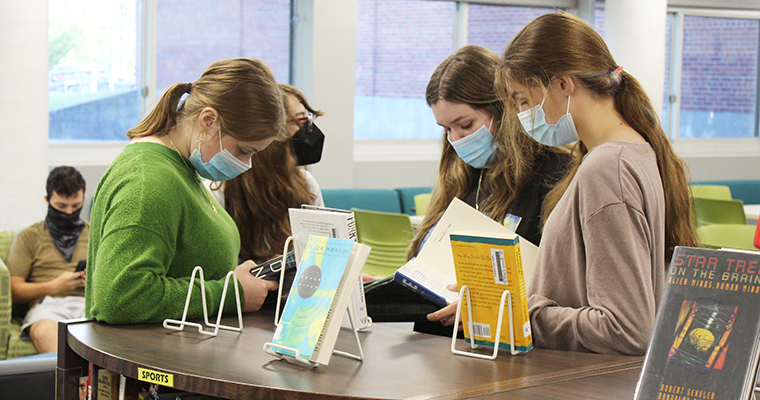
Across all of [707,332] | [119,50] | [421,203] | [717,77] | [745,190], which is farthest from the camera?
[717,77]

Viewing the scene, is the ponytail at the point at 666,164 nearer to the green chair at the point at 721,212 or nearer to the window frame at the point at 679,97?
the green chair at the point at 721,212

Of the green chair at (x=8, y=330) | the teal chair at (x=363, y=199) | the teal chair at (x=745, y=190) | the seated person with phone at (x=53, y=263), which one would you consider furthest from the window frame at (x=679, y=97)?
the green chair at (x=8, y=330)

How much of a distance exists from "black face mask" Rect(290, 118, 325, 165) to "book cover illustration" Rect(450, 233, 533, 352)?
1.66 m

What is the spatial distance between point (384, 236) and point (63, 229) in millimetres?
1972

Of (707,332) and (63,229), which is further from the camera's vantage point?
(63,229)

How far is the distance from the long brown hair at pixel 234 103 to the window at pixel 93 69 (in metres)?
4.45

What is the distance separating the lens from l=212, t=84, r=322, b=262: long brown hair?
2824 millimetres

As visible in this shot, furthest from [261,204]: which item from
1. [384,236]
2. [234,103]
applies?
[384,236]

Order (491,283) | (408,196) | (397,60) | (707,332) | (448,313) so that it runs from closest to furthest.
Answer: (707,332) < (491,283) < (448,313) < (408,196) < (397,60)

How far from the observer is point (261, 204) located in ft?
9.33

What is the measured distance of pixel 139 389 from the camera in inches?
61.1

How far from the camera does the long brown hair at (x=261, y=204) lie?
282 centimetres

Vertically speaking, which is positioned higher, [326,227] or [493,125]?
[493,125]

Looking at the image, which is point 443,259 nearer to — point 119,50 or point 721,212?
point 721,212
